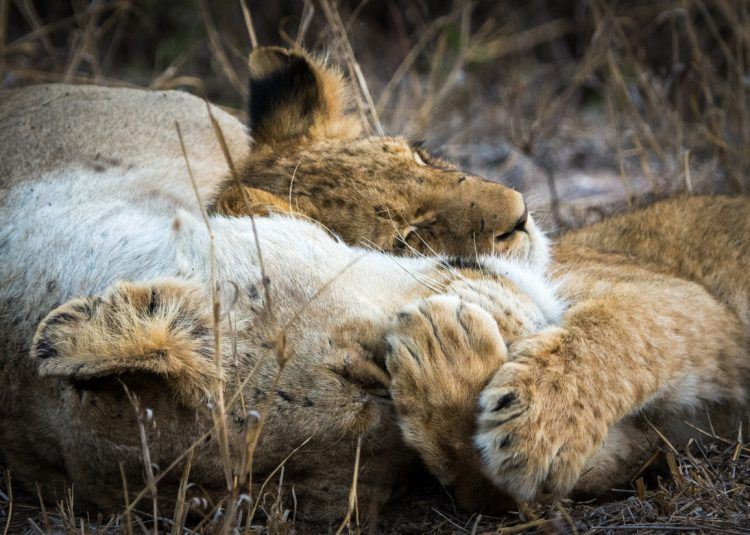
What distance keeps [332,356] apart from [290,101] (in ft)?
4.42

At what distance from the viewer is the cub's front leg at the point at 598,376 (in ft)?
5.74

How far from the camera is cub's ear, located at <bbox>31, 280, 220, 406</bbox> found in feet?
5.72

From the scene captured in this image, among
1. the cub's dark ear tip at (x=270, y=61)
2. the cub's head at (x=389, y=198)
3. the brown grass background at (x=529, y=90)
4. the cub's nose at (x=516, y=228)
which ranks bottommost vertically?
the brown grass background at (x=529, y=90)

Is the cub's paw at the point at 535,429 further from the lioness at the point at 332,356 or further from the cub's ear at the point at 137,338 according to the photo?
the cub's ear at the point at 137,338

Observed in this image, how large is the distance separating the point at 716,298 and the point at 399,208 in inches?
39.6

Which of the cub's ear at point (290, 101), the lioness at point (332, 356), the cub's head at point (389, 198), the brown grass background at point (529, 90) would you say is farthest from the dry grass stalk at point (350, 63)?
the lioness at point (332, 356)

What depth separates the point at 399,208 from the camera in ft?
7.87

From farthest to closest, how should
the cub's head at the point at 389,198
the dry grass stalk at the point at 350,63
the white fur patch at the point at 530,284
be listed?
1. the dry grass stalk at the point at 350,63
2. the cub's head at the point at 389,198
3. the white fur patch at the point at 530,284

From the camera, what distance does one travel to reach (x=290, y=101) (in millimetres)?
2963

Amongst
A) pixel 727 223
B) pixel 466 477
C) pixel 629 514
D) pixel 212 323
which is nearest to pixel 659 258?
pixel 727 223

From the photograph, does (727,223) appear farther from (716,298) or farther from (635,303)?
(635,303)

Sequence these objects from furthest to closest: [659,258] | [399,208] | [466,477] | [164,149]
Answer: [164,149] → [659,258] → [399,208] → [466,477]

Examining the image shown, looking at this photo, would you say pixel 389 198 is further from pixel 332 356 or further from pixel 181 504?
pixel 181 504

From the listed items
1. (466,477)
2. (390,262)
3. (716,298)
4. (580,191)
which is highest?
(390,262)
